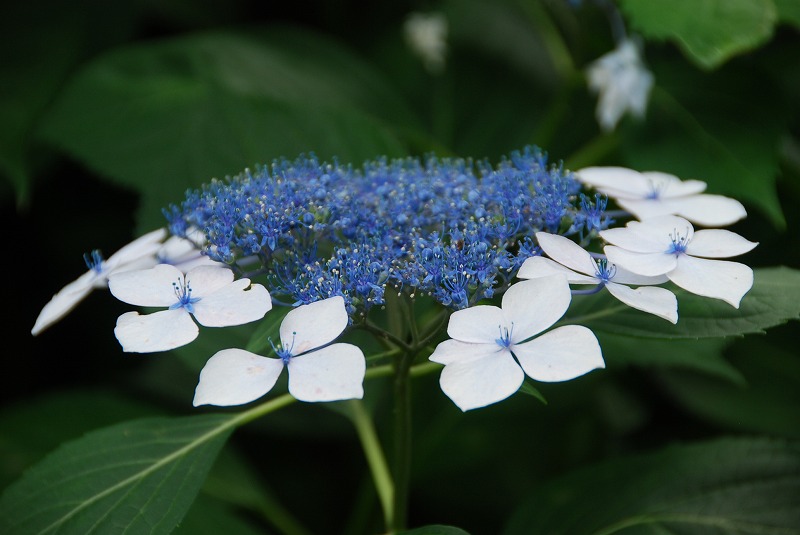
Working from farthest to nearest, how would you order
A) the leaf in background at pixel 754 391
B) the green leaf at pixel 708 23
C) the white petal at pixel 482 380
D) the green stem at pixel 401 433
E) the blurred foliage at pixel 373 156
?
1. the leaf in background at pixel 754 391
2. the blurred foliage at pixel 373 156
3. the green leaf at pixel 708 23
4. the green stem at pixel 401 433
5. the white petal at pixel 482 380

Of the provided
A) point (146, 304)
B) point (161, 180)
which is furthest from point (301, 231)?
point (161, 180)

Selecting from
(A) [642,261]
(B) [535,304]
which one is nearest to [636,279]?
(A) [642,261]

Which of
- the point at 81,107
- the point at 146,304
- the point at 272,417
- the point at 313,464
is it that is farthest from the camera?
the point at 313,464

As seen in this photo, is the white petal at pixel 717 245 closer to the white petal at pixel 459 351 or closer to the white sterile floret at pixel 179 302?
the white petal at pixel 459 351

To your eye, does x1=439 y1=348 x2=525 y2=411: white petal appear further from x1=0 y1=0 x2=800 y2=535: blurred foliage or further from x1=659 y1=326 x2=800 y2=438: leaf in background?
x1=659 y1=326 x2=800 y2=438: leaf in background

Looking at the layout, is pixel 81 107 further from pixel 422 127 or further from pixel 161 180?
pixel 422 127

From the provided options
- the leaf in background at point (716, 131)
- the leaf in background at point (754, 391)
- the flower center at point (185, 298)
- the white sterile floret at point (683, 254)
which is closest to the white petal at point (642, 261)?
the white sterile floret at point (683, 254)
